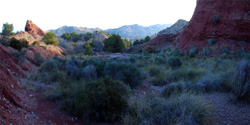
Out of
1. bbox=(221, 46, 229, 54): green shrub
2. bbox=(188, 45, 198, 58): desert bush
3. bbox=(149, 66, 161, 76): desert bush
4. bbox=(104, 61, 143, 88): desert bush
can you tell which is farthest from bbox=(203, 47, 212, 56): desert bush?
bbox=(104, 61, 143, 88): desert bush

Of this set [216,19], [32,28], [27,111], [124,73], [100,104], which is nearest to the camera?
[27,111]

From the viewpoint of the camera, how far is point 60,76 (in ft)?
32.8

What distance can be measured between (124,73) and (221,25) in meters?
19.9

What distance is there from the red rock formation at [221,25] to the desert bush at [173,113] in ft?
65.3

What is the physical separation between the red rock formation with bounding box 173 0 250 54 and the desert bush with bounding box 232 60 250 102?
17328 mm

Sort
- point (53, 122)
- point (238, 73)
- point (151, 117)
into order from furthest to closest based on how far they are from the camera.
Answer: point (238, 73) → point (53, 122) → point (151, 117)

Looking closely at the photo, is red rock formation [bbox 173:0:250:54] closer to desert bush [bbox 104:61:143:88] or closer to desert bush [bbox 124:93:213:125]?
desert bush [bbox 104:61:143:88]

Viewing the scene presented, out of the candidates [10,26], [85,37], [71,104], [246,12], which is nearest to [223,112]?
[71,104]

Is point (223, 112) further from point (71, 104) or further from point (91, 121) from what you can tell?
point (71, 104)

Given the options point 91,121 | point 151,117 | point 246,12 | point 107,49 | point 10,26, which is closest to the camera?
point 151,117

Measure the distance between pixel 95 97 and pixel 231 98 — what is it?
4290 mm

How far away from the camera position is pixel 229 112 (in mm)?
4754

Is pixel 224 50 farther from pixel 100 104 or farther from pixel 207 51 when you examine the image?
pixel 100 104

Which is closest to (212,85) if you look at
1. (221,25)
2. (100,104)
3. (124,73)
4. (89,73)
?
(124,73)
